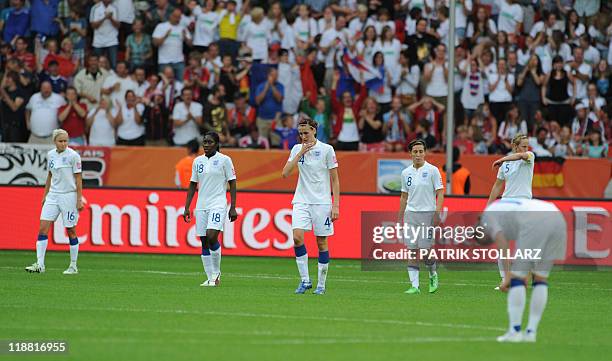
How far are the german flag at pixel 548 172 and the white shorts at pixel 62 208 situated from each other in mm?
11900

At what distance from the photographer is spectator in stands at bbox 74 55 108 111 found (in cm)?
2941

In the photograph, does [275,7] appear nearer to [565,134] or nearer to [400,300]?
[565,134]

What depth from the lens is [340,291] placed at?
18.6m

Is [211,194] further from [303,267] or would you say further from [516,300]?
[516,300]

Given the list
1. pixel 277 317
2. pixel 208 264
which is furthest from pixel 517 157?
pixel 277 317

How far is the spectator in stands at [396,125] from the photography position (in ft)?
96.1

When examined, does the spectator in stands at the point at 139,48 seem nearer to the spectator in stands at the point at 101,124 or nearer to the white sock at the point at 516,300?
the spectator in stands at the point at 101,124

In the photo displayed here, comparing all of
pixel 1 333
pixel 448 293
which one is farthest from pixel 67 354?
pixel 448 293

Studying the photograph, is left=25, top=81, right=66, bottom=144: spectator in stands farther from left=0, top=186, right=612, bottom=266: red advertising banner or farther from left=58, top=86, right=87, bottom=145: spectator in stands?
left=0, top=186, right=612, bottom=266: red advertising banner

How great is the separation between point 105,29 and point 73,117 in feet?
8.51

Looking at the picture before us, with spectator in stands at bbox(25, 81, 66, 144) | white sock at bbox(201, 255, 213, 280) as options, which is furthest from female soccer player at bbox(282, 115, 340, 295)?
spectator in stands at bbox(25, 81, 66, 144)

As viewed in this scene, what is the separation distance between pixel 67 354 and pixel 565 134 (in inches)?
793

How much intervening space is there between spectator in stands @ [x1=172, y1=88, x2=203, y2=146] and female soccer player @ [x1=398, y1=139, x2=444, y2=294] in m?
10.9

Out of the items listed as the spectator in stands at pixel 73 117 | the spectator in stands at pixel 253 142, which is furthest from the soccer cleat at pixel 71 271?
the spectator in stands at pixel 253 142
